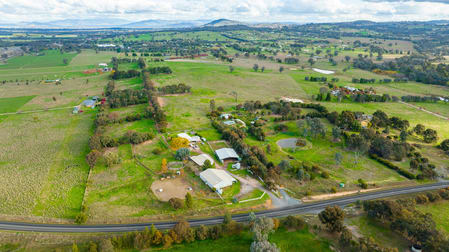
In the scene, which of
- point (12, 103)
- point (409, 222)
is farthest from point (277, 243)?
point (12, 103)

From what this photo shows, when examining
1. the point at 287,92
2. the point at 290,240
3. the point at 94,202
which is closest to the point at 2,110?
the point at 94,202

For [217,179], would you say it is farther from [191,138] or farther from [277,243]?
[191,138]

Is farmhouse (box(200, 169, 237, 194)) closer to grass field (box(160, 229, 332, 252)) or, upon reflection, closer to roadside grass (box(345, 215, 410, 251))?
grass field (box(160, 229, 332, 252))

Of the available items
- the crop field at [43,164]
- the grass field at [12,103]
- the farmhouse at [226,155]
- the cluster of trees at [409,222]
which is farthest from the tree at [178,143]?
the grass field at [12,103]

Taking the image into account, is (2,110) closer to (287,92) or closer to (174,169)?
(174,169)

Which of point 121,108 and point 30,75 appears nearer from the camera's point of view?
point 121,108

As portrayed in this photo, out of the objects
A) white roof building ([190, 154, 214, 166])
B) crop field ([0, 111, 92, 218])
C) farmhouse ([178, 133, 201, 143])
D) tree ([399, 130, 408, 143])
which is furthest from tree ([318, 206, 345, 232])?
crop field ([0, 111, 92, 218])

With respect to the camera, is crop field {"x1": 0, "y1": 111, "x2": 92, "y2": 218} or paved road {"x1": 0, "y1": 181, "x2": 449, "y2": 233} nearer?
paved road {"x1": 0, "y1": 181, "x2": 449, "y2": 233}
